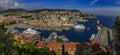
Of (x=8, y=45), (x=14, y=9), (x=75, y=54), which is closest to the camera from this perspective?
(x=8, y=45)

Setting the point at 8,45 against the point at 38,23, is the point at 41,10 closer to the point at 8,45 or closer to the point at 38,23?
the point at 38,23

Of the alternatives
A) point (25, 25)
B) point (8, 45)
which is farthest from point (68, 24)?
point (8, 45)

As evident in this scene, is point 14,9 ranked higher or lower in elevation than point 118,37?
lower

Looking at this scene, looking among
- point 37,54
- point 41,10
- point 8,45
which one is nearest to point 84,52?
point 37,54

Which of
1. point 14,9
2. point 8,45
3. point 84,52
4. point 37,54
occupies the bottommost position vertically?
point 14,9

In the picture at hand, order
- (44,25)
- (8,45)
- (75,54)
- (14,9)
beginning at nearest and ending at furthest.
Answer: (8,45) < (75,54) < (44,25) < (14,9)

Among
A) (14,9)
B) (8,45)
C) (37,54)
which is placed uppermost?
(8,45)

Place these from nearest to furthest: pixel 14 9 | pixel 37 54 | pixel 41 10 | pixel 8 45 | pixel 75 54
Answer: pixel 8 45, pixel 37 54, pixel 75 54, pixel 41 10, pixel 14 9

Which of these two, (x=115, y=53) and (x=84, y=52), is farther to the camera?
(x=84, y=52)

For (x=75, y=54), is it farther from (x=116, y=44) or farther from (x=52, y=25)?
(x=52, y=25)
